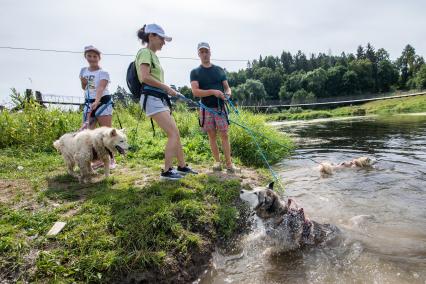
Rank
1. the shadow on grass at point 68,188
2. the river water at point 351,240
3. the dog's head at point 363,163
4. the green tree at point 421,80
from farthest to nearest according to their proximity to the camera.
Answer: the green tree at point 421,80
the dog's head at point 363,163
the shadow on grass at point 68,188
the river water at point 351,240

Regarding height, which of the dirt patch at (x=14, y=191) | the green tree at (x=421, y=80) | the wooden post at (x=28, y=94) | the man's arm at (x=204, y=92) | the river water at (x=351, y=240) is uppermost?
the green tree at (x=421, y=80)

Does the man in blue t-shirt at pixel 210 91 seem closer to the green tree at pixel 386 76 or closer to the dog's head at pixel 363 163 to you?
the dog's head at pixel 363 163

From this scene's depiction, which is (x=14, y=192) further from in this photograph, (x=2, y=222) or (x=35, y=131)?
(x=35, y=131)

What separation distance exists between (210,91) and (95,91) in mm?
2227

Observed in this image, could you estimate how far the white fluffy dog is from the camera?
4.50 meters

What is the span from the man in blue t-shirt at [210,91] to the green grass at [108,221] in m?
0.98

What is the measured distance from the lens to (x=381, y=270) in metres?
2.96

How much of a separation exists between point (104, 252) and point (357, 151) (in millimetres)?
9739

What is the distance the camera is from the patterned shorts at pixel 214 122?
212 inches

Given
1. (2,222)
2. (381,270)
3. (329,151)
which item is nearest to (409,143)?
(329,151)

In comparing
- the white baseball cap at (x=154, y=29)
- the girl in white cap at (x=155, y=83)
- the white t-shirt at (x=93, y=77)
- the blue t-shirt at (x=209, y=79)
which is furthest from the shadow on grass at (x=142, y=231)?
the white baseball cap at (x=154, y=29)

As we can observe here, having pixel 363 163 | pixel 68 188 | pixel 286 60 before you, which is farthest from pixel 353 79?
pixel 68 188

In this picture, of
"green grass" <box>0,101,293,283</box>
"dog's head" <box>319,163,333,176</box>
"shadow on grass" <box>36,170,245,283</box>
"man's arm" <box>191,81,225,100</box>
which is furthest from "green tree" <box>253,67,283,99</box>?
"shadow on grass" <box>36,170,245,283</box>

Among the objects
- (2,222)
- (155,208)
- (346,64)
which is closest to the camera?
(2,222)
